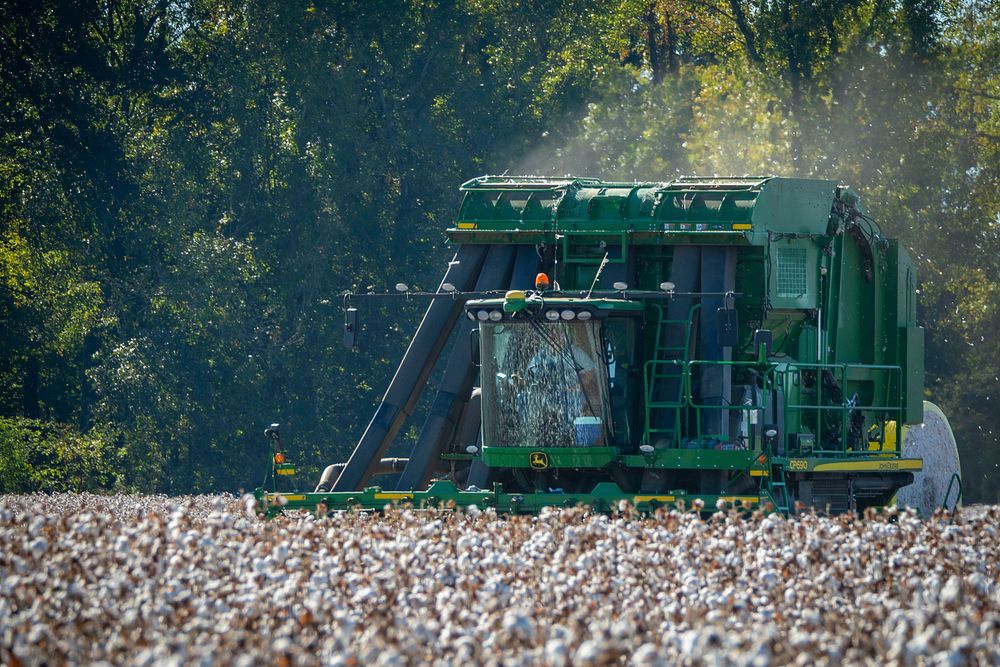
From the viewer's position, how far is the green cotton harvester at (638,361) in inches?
715

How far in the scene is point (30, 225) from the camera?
A: 40594mm

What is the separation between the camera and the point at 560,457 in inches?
720

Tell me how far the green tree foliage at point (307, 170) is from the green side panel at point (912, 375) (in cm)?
1746

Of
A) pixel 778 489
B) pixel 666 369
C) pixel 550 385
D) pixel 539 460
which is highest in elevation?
pixel 666 369

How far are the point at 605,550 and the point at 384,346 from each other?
2956 centimetres

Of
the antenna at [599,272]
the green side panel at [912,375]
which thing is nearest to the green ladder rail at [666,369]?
the antenna at [599,272]

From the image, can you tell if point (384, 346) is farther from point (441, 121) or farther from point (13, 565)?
point (13, 565)

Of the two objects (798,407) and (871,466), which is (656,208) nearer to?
(798,407)

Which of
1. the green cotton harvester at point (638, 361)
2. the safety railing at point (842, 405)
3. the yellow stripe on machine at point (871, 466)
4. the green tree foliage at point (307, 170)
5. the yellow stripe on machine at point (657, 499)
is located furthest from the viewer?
the green tree foliage at point (307, 170)

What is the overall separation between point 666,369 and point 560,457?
1.63 m

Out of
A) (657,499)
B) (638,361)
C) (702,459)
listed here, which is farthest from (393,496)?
(702,459)

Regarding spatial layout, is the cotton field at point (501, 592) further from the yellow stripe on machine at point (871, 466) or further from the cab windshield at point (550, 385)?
the yellow stripe on machine at point (871, 466)

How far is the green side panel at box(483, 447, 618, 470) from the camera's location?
18.2m

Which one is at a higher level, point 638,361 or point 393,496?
point 638,361
